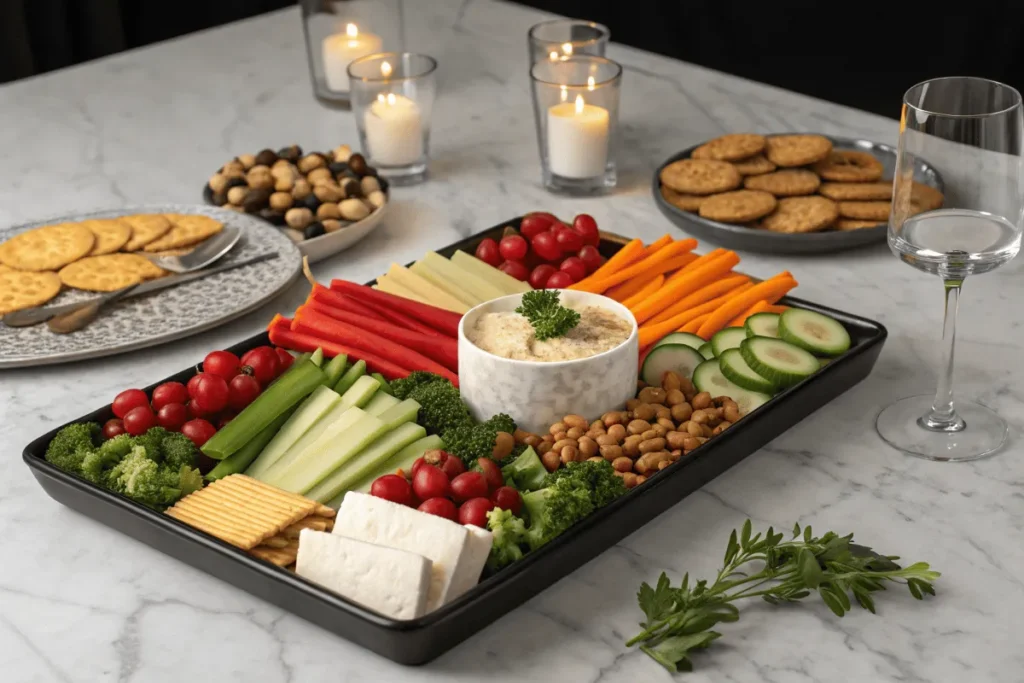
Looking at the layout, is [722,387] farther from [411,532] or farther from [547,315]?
[411,532]

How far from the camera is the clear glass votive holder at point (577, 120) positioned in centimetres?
291

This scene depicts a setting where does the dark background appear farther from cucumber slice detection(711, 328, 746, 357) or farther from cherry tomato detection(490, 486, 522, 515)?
cherry tomato detection(490, 486, 522, 515)

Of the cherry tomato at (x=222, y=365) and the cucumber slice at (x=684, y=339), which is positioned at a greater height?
the cherry tomato at (x=222, y=365)

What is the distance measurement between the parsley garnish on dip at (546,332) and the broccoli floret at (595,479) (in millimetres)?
255

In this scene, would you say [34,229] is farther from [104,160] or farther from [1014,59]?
[1014,59]

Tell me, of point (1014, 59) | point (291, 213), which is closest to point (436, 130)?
point (291, 213)

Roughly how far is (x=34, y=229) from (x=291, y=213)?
0.55 meters

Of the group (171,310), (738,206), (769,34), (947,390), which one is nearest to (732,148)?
(738,206)

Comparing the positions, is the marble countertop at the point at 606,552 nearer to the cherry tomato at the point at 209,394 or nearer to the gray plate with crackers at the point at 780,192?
the gray plate with crackers at the point at 780,192

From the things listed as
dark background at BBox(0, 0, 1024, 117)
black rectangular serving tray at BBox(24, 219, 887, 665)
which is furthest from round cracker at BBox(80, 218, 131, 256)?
dark background at BBox(0, 0, 1024, 117)

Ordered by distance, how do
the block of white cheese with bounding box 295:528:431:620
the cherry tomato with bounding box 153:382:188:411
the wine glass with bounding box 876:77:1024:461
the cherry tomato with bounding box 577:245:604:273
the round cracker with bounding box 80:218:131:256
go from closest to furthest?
the block of white cheese with bounding box 295:528:431:620 → the wine glass with bounding box 876:77:1024:461 → the cherry tomato with bounding box 153:382:188:411 → the cherry tomato with bounding box 577:245:604:273 → the round cracker with bounding box 80:218:131:256

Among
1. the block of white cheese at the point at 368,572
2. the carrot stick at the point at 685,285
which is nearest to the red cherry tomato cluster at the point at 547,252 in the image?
the carrot stick at the point at 685,285

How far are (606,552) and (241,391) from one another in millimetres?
655

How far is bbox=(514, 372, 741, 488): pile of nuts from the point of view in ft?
5.87
